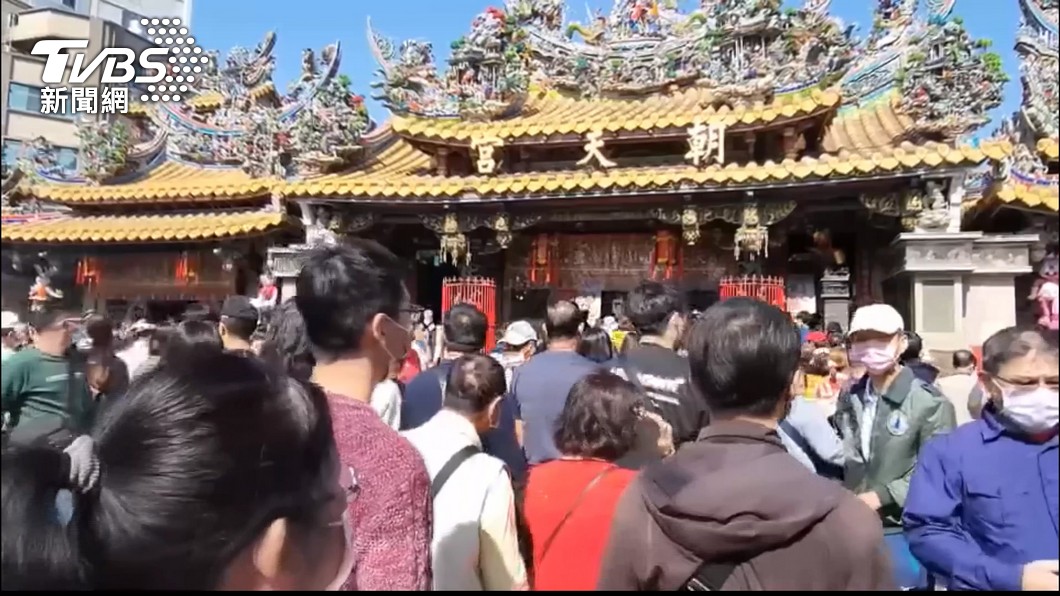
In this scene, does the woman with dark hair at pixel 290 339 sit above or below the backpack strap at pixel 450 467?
above

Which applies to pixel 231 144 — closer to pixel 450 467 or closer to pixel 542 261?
pixel 542 261

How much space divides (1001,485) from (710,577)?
1.67 ft

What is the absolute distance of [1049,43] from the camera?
193 inches

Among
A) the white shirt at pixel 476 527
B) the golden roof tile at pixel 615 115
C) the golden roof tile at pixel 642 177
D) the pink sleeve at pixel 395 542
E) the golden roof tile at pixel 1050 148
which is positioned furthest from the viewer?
the golden roof tile at pixel 615 115

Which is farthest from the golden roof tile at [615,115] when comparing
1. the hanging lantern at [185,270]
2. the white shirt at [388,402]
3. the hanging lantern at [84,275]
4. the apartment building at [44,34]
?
the apartment building at [44,34]

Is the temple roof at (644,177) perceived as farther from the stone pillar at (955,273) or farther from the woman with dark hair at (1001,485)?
the woman with dark hair at (1001,485)

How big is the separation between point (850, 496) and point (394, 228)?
8034 millimetres

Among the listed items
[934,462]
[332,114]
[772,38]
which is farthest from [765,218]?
[934,462]

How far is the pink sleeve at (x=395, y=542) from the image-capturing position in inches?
52.5

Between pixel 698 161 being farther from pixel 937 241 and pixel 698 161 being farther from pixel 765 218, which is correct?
pixel 937 241

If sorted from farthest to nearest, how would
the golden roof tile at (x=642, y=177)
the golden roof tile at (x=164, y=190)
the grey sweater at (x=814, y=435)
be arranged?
the golden roof tile at (x=164, y=190) → the golden roof tile at (x=642, y=177) → the grey sweater at (x=814, y=435)

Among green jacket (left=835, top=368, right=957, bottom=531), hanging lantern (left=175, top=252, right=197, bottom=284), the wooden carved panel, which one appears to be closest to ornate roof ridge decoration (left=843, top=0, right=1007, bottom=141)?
the wooden carved panel

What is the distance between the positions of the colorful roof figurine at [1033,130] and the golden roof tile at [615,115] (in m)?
1.71

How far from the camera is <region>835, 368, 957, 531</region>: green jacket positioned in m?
2.20
